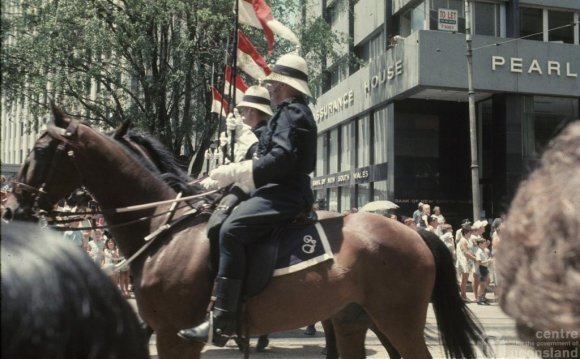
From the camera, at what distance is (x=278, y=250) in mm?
4621

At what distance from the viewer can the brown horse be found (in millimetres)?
4477

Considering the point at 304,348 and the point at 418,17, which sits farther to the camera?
the point at 418,17

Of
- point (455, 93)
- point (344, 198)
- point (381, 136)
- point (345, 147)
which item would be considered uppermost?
point (455, 93)

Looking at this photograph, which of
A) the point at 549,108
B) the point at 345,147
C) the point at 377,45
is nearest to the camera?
the point at 549,108

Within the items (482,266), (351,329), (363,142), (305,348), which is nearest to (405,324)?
(351,329)

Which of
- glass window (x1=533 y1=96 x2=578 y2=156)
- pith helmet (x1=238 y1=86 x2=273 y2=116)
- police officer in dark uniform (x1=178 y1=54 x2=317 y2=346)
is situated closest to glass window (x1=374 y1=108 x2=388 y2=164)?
glass window (x1=533 y1=96 x2=578 y2=156)

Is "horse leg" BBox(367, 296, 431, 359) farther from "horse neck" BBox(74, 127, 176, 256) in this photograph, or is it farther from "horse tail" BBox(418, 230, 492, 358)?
"horse neck" BBox(74, 127, 176, 256)

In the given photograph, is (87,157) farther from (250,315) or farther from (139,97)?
(139,97)

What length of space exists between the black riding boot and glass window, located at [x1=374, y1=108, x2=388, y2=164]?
22.2 metres

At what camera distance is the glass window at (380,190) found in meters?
25.9

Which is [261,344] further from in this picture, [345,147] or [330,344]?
[345,147]

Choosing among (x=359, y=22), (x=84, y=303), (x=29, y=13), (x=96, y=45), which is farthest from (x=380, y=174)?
(x=84, y=303)

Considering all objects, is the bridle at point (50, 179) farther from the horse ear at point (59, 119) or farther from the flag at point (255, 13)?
the flag at point (255, 13)

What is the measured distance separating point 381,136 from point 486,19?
6.48 meters
